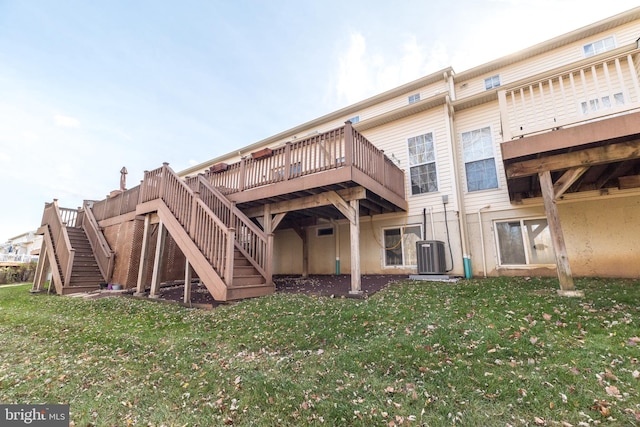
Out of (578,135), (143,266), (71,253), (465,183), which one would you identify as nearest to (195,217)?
(143,266)

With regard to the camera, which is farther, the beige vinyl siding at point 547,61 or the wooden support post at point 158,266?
the beige vinyl siding at point 547,61

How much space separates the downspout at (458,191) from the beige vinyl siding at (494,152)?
204 mm

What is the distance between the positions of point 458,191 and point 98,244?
1496 centimetres

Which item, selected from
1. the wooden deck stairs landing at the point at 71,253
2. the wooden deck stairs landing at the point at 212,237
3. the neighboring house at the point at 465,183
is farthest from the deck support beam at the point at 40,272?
the wooden deck stairs landing at the point at 212,237

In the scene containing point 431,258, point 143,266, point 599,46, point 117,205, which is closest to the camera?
point 431,258

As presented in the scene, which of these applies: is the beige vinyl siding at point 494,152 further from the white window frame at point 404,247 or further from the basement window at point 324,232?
the basement window at point 324,232

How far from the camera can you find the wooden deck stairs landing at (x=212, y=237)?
6348 mm

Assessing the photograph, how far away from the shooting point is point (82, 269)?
36.5 feet

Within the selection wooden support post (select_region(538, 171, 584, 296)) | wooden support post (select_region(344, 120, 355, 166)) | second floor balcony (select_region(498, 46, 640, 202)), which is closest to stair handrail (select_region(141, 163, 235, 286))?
wooden support post (select_region(344, 120, 355, 166))

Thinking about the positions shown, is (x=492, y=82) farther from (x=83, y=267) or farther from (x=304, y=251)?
(x=83, y=267)

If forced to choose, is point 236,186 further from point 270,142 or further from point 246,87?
point 246,87

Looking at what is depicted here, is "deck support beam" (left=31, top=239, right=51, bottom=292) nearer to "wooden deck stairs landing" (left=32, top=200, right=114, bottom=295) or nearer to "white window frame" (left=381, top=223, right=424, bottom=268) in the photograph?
"wooden deck stairs landing" (left=32, top=200, right=114, bottom=295)

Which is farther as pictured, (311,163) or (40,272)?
(40,272)

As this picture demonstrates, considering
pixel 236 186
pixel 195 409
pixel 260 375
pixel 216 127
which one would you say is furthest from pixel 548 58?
pixel 216 127
